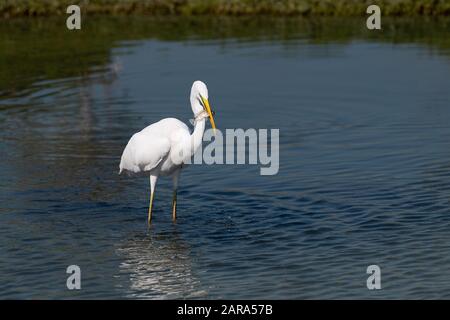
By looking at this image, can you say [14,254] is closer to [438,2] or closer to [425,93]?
[425,93]

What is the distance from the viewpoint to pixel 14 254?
45.8 ft

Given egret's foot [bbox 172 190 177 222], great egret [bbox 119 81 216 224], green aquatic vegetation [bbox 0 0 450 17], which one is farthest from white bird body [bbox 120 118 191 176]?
green aquatic vegetation [bbox 0 0 450 17]

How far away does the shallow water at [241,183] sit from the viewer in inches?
515

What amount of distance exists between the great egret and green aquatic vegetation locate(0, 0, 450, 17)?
25365 mm

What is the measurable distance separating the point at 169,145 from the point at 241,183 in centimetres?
290

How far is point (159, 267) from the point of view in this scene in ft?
44.4

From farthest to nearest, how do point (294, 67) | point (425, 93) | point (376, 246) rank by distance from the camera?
point (294, 67)
point (425, 93)
point (376, 246)

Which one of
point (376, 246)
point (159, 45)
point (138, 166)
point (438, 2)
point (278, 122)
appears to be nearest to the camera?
point (376, 246)

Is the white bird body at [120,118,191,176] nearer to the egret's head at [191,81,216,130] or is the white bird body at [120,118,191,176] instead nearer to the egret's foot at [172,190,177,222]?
the egret's foot at [172,190,177,222]

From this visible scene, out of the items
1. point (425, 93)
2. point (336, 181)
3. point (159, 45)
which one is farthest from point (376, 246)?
point (159, 45)

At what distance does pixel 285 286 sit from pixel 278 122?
406 inches

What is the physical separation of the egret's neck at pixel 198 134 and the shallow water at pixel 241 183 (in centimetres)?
130

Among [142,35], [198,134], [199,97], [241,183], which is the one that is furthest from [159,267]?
[142,35]

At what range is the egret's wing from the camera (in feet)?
48.8
